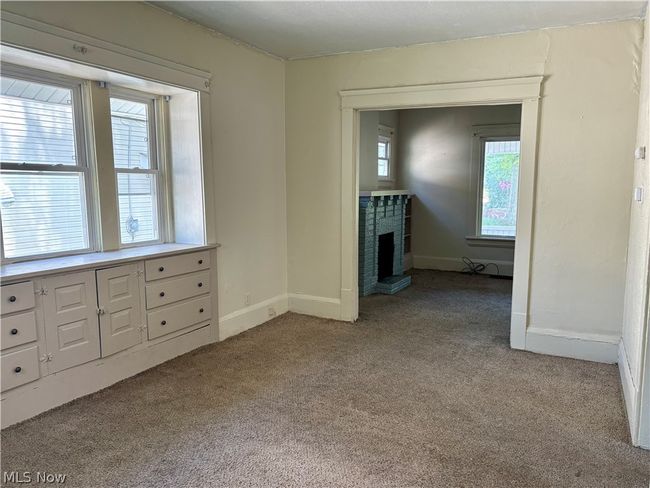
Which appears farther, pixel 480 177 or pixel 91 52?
pixel 480 177

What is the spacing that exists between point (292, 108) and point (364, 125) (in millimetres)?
1993

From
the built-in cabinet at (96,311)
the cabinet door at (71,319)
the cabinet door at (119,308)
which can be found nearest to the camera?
the built-in cabinet at (96,311)

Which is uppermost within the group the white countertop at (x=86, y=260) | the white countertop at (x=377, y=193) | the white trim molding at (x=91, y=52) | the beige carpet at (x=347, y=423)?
the white trim molding at (x=91, y=52)

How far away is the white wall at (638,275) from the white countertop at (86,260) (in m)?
3.07


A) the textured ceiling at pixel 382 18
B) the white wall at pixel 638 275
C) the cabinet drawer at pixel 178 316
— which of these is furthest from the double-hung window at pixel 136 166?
the white wall at pixel 638 275

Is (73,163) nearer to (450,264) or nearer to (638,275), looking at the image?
(638,275)

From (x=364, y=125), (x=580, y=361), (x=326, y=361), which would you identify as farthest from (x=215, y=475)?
(x=364, y=125)

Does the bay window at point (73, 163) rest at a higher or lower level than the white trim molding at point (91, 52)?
lower

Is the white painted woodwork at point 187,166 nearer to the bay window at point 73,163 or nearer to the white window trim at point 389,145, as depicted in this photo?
the bay window at point 73,163

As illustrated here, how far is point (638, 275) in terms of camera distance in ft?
9.00

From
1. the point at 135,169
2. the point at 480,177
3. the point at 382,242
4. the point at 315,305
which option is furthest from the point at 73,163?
the point at 480,177

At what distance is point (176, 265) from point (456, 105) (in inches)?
109

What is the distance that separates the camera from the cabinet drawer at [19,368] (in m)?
2.50

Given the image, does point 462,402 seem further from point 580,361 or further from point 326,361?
point 580,361
